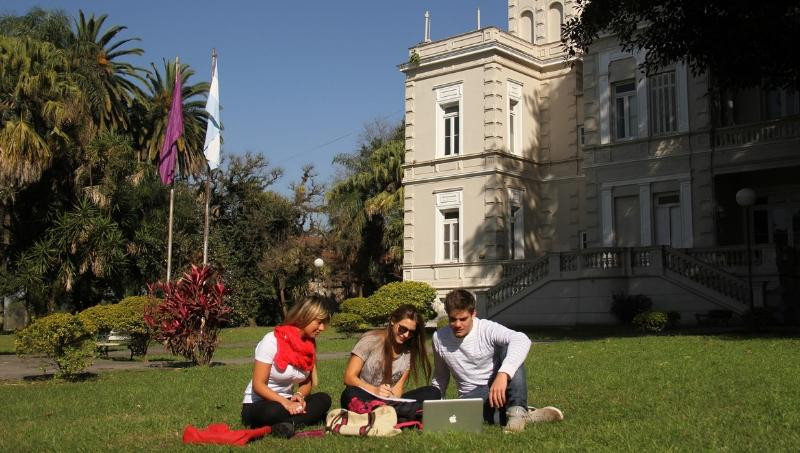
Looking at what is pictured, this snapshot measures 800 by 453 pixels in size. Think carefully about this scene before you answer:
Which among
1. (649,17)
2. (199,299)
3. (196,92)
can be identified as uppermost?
(196,92)

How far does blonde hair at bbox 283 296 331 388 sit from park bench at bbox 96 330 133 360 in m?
14.4

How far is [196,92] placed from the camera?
4578cm

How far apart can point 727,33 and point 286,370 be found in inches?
585

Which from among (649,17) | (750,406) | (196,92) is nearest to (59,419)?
(750,406)

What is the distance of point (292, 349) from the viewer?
303 inches

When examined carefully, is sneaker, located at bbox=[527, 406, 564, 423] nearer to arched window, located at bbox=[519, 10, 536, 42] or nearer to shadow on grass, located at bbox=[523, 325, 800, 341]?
shadow on grass, located at bbox=[523, 325, 800, 341]

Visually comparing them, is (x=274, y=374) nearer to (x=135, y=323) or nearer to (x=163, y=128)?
(x=135, y=323)

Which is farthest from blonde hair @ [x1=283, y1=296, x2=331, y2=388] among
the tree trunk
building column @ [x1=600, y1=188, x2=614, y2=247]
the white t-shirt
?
the tree trunk

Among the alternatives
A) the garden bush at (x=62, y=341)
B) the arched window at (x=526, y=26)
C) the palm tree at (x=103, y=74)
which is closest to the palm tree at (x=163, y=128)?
the palm tree at (x=103, y=74)

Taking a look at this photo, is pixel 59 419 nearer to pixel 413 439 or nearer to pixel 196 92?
pixel 413 439

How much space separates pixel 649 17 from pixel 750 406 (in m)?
13.9

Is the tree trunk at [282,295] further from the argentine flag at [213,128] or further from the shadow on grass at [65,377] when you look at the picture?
the shadow on grass at [65,377]

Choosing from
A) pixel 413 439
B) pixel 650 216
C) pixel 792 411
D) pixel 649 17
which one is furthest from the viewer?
pixel 650 216

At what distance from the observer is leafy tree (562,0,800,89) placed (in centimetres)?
1856
